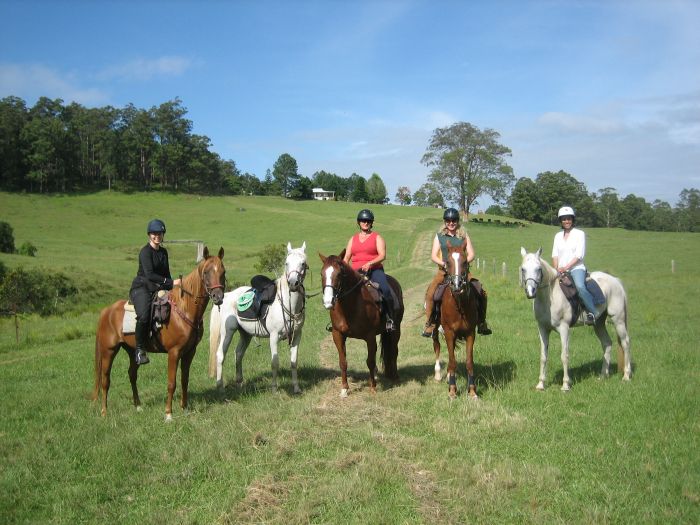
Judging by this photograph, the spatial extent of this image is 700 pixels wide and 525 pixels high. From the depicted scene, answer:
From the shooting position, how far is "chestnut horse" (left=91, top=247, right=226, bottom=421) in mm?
7656

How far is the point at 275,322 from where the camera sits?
9.18m

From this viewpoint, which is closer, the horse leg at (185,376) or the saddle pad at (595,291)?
the horse leg at (185,376)

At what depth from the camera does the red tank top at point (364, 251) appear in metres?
9.19

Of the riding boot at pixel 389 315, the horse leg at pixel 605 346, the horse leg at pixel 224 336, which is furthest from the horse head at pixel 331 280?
the horse leg at pixel 605 346

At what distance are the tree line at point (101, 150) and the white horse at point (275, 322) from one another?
3315 inches

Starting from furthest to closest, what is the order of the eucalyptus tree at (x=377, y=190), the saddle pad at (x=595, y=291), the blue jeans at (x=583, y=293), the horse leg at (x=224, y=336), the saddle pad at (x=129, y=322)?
1. the eucalyptus tree at (x=377, y=190)
2. the horse leg at (x=224, y=336)
3. the saddle pad at (x=595, y=291)
4. the blue jeans at (x=583, y=293)
5. the saddle pad at (x=129, y=322)

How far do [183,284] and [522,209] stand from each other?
10219 cm

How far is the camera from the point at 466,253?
325 inches

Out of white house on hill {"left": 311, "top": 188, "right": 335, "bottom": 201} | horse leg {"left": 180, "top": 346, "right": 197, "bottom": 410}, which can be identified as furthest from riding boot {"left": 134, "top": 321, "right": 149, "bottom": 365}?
white house on hill {"left": 311, "top": 188, "right": 335, "bottom": 201}

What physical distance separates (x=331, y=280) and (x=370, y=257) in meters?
1.50

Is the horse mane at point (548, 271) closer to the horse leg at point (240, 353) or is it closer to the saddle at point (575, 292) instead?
the saddle at point (575, 292)

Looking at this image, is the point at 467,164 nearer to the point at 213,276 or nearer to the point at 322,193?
the point at 213,276

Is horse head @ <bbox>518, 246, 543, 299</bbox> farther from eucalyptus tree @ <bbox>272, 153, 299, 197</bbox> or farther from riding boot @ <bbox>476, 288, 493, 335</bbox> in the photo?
eucalyptus tree @ <bbox>272, 153, 299, 197</bbox>

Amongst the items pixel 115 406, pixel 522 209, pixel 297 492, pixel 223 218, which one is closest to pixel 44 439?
pixel 115 406
